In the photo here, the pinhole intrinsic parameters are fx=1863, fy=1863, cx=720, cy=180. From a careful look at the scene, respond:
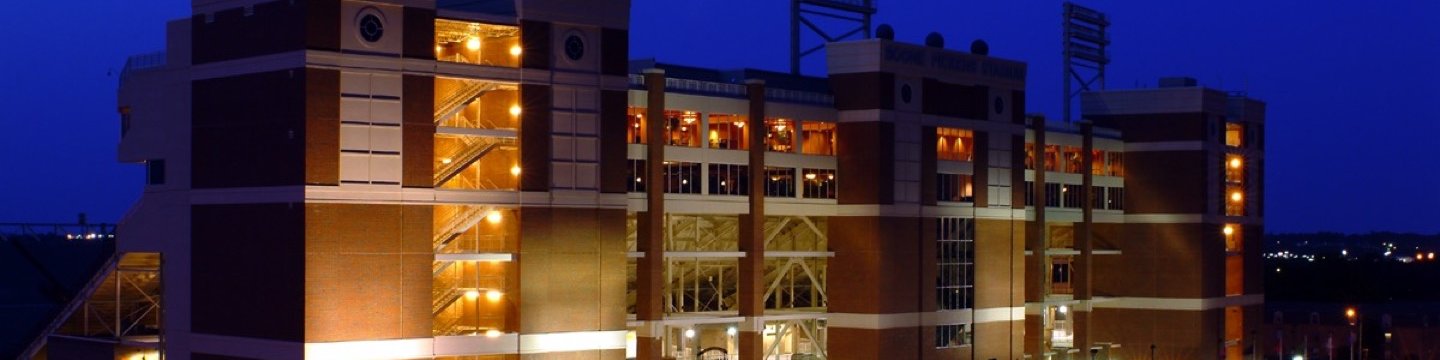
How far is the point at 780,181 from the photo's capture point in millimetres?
87062

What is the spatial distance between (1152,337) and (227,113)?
64484 millimetres

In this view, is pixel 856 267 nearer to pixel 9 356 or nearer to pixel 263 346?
pixel 263 346

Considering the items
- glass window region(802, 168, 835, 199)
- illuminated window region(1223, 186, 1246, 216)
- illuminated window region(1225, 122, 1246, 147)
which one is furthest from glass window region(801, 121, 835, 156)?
illuminated window region(1225, 122, 1246, 147)

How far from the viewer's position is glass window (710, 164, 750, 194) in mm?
83188

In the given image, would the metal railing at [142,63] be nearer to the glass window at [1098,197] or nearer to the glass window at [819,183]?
the glass window at [819,183]

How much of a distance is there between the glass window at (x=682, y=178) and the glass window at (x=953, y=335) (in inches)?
680

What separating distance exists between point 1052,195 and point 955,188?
45.9ft

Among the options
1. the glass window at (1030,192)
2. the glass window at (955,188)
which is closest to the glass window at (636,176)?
the glass window at (955,188)

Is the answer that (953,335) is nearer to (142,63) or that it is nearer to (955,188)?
(955,188)

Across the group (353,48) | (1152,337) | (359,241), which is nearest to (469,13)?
(353,48)

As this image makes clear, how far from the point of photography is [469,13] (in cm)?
6944

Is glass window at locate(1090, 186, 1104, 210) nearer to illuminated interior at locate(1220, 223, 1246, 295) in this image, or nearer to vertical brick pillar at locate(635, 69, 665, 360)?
illuminated interior at locate(1220, 223, 1246, 295)

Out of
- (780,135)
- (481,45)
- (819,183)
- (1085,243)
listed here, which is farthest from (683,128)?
(1085,243)

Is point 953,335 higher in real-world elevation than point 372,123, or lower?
lower
